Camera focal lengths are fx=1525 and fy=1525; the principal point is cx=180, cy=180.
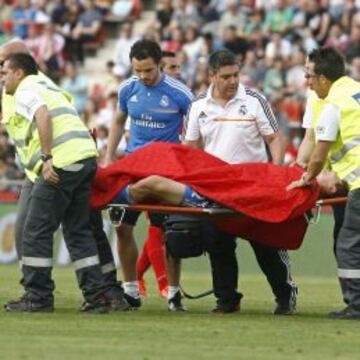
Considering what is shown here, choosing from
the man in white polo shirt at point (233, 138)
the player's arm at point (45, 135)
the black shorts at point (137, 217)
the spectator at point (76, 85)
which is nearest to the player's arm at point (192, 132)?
the man in white polo shirt at point (233, 138)

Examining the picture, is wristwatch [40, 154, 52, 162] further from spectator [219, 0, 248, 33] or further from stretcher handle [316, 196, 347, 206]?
spectator [219, 0, 248, 33]

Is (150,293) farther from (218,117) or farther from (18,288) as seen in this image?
(218,117)

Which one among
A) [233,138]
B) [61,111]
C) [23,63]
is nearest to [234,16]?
[233,138]

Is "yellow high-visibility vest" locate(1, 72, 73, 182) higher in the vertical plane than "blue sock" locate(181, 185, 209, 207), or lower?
higher

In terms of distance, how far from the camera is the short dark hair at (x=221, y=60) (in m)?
12.8

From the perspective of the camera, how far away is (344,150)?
11.9m

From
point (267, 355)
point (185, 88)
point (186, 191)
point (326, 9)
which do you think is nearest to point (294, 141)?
point (326, 9)

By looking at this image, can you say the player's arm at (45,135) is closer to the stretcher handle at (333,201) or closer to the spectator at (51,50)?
the stretcher handle at (333,201)

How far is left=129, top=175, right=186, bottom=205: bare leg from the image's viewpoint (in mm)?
12102

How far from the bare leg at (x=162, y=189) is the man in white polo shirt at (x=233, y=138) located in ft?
2.53

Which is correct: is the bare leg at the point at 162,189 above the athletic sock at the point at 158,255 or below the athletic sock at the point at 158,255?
above

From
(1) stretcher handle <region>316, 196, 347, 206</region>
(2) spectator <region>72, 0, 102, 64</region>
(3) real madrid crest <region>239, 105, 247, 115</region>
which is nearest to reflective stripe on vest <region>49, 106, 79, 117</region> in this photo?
(3) real madrid crest <region>239, 105, 247, 115</region>

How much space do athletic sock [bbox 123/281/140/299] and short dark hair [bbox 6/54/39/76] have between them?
85.2 inches

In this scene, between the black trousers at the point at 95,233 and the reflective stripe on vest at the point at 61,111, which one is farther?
the black trousers at the point at 95,233
